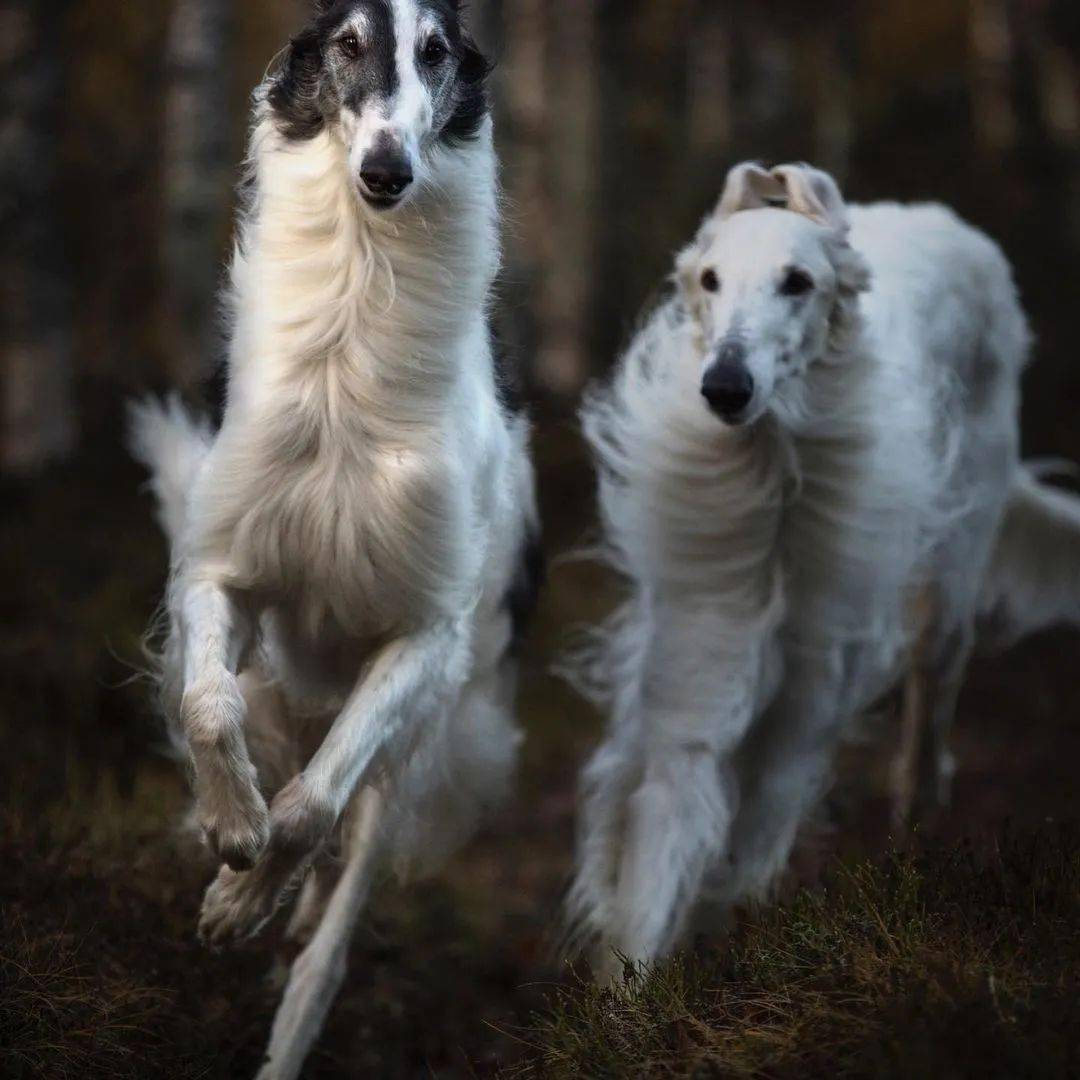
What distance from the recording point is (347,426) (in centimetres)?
423


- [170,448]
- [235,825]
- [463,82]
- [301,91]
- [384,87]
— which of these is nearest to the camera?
Result: [235,825]

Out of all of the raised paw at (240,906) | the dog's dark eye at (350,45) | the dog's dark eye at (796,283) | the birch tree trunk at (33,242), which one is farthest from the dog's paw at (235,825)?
the birch tree trunk at (33,242)

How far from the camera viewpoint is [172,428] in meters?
5.73

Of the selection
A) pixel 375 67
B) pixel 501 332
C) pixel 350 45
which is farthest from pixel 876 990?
pixel 501 332

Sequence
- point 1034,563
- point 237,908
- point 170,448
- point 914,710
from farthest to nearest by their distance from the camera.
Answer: point 1034,563
point 914,710
point 170,448
point 237,908

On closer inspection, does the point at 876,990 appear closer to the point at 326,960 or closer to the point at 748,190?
the point at 326,960

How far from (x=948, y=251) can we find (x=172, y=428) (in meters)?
3.05

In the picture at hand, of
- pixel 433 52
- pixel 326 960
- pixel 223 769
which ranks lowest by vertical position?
pixel 326 960

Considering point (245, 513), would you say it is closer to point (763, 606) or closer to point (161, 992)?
point (161, 992)

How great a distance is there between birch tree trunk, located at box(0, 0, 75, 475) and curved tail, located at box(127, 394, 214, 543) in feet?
17.5

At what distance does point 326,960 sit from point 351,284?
183 cm

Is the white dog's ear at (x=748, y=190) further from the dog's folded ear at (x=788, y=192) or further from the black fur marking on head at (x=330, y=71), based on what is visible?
the black fur marking on head at (x=330, y=71)

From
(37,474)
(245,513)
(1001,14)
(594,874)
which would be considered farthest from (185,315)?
(1001,14)

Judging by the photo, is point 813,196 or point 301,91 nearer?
point 301,91
